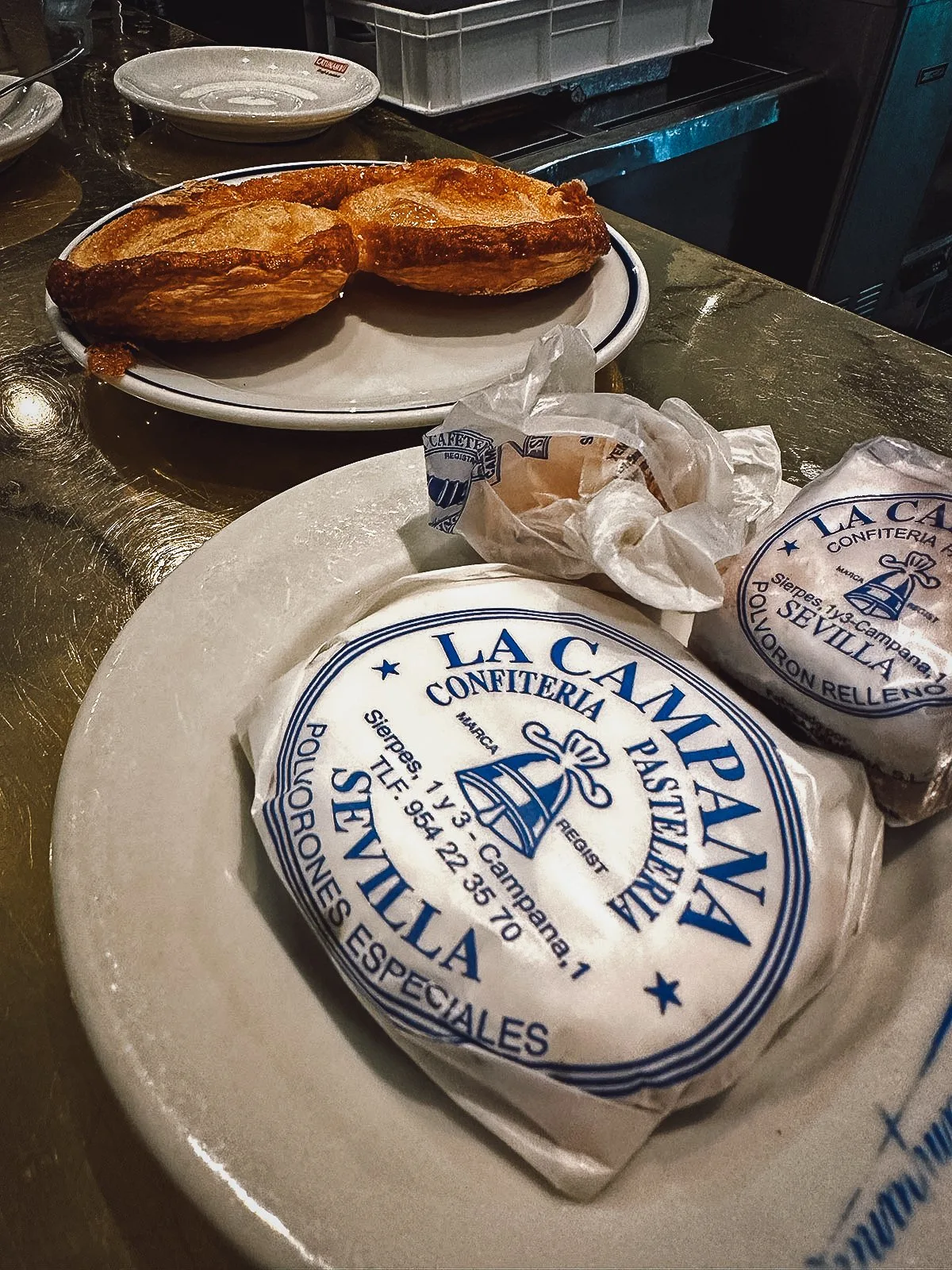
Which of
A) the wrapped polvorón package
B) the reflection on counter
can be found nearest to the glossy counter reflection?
the reflection on counter

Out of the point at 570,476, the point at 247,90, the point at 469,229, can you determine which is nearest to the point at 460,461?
the point at 570,476

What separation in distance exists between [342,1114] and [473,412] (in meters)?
0.45

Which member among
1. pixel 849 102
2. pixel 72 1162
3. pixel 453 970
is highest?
pixel 453 970

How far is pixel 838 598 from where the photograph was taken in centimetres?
53

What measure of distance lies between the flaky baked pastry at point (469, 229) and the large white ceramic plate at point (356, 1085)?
675 millimetres

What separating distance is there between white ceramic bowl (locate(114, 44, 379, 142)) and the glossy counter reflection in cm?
7

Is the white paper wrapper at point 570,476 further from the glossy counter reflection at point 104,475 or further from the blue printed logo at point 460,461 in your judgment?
the glossy counter reflection at point 104,475

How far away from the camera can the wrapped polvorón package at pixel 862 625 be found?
49 centimetres

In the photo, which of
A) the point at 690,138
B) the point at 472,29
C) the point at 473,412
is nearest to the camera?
the point at 473,412

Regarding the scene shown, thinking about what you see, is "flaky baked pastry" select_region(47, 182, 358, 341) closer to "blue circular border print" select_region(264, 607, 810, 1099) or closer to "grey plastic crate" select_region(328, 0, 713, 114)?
"blue circular border print" select_region(264, 607, 810, 1099)

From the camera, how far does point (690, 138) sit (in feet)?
6.68

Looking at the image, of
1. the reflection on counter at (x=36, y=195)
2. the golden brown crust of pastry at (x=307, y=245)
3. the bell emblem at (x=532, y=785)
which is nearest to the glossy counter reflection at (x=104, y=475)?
the reflection on counter at (x=36, y=195)

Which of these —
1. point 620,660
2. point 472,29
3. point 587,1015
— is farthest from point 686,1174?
point 472,29

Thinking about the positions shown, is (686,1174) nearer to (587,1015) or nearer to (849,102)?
(587,1015)
